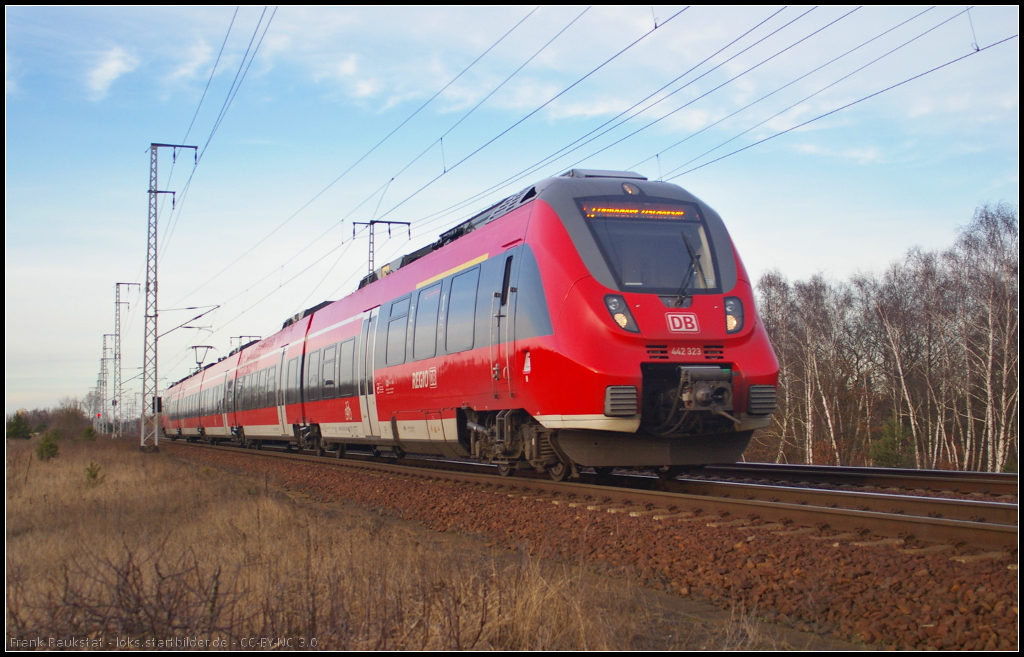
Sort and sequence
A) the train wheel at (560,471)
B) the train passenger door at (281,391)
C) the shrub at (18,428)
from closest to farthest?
1. the train wheel at (560,471)
2. the train passenger door at (281,391)
3. the shrub at (18,428)

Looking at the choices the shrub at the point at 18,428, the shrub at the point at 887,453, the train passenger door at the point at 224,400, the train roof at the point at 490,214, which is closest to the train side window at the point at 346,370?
the train roof at the point at 490,214

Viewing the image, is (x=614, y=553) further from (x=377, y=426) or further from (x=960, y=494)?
(x=377, y=426)

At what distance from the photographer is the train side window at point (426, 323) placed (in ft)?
40.0

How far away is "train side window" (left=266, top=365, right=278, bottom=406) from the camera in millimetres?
23297

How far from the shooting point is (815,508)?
6.62 m

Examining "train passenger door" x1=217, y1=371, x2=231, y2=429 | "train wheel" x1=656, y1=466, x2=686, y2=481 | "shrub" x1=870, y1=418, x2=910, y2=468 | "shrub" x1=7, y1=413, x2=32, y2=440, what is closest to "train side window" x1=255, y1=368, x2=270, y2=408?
"train passenger door" x1=217, y1=371, x2=231, y2=429

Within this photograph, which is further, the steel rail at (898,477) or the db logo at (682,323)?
the db logo at (682,323)

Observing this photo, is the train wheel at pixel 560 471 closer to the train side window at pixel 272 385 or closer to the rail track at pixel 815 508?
the rail track at pixel 815 508

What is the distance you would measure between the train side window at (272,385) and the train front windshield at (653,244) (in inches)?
636

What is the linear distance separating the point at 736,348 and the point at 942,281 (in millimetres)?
28320

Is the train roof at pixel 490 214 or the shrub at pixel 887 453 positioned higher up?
the train roof at pixel 490 214

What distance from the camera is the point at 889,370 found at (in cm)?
4056

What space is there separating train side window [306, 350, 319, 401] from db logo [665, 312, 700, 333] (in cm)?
1211

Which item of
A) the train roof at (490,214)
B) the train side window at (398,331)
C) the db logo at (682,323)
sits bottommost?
the db logo at (682,323)
